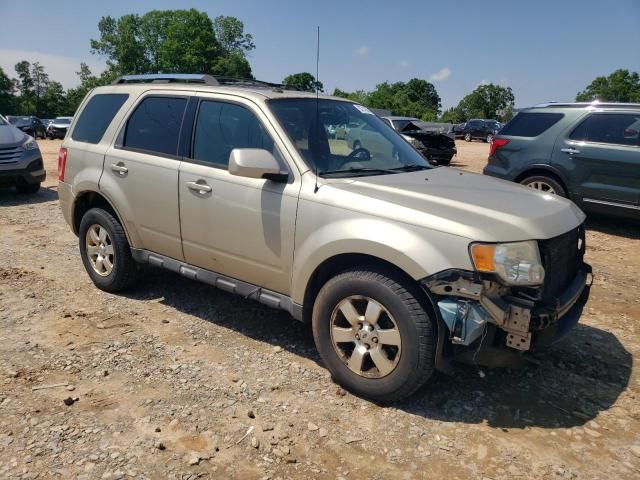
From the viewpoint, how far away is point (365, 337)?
315cm

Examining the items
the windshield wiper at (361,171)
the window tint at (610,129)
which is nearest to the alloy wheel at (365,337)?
the windshield wiper at (361,171)

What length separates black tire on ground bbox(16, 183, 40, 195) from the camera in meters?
9.66

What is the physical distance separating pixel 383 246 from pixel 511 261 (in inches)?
27.4

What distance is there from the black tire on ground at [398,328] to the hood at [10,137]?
8.29m

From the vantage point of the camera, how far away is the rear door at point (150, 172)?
4.13 m

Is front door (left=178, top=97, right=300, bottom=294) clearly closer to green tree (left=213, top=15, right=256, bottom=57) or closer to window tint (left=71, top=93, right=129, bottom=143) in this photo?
window tint (left=71, top=93, right=129, bottom=143)

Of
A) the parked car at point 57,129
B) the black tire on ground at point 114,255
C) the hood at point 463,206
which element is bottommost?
the parked car at point 57,129

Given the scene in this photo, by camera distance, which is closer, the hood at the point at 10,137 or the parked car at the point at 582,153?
the parked car at the point at 582,153

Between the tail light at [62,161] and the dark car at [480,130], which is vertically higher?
the tail light at [62,161]

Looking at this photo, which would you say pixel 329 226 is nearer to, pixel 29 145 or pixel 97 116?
pixel 97 116

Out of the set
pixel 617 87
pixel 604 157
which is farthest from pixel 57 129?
pixel 617 87

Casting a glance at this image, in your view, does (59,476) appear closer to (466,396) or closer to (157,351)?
(157,351)

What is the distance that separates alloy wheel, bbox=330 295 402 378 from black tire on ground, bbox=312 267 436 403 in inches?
1.1

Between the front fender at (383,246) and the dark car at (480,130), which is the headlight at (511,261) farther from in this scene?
the dark car at (480,130)
